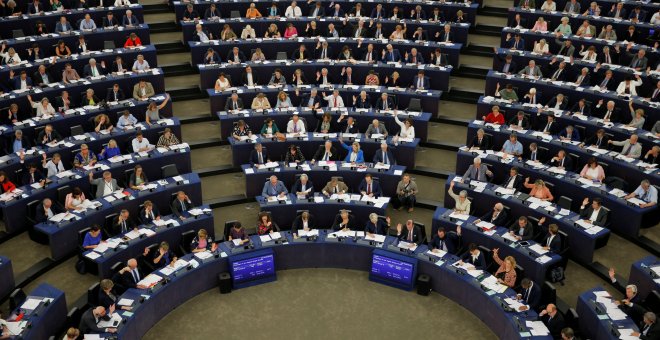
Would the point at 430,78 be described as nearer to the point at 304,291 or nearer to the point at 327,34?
the point at 327,34

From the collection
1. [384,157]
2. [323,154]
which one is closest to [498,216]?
[384,157]

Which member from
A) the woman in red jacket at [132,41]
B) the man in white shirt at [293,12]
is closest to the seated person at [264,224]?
the woman in red jacket at [132,41]

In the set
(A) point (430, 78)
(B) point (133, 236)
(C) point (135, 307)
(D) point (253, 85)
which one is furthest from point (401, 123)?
(C) point (135, 307)

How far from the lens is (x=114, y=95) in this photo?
20.4 m

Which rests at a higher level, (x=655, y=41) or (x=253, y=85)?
(x=655, y=41)

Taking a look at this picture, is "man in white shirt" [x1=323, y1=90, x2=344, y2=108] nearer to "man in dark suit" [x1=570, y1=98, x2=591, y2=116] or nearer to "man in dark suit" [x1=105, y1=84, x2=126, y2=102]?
"man in dark suit" [x1=105, y1=84, x2=126, y2=102]

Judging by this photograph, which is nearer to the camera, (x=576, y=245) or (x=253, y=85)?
(x=576, y=245)

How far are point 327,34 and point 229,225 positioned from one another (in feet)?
35.1

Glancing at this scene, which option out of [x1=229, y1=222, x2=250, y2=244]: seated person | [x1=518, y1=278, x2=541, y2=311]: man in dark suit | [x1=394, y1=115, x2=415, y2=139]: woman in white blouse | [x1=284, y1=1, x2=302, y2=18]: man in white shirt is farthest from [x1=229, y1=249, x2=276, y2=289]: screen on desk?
[x1=284, y1=1, x2=302, y2=18]: man in white shirt

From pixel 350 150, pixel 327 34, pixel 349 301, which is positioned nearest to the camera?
pixel 349 301

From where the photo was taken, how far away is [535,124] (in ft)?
64.4

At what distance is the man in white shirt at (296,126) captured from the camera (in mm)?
19500

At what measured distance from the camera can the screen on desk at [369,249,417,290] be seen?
599 inches

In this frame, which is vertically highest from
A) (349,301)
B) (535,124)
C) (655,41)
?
(655,41)
